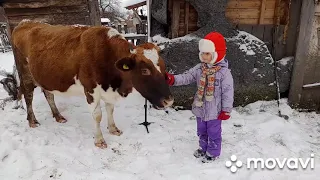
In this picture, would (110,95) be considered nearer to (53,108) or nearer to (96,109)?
(96,109)

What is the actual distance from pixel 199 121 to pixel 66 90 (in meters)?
2.03

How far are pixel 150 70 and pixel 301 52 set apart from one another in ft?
11.5

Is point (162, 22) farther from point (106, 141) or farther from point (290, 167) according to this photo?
point (290, 167)

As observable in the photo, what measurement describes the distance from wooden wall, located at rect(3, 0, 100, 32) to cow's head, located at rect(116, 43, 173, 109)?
3927mm

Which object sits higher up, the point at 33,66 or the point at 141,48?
the point at 141,48

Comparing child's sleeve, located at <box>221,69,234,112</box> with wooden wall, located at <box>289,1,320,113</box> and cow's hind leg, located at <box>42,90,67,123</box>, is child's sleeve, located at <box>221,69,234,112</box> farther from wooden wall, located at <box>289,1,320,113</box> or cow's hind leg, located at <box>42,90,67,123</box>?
cow's hind leg, located at <box>42,90,67,123</box>

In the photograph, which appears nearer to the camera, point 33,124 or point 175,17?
point 33,124

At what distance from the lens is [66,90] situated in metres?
3.99

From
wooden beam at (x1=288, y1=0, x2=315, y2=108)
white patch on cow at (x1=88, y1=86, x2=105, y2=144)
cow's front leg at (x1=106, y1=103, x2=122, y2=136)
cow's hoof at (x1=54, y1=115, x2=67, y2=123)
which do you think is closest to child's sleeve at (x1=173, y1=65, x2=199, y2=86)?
white patch on cow at (x1=88, y1=86, x2=105, y2=144)

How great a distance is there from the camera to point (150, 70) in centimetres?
318

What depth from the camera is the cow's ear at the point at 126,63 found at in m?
3.16

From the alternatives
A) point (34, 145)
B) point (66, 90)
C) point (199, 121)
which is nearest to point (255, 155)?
point (199, 121)

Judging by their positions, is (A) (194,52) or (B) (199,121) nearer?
(B) (199,121)

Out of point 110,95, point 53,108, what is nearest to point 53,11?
point 53,108
